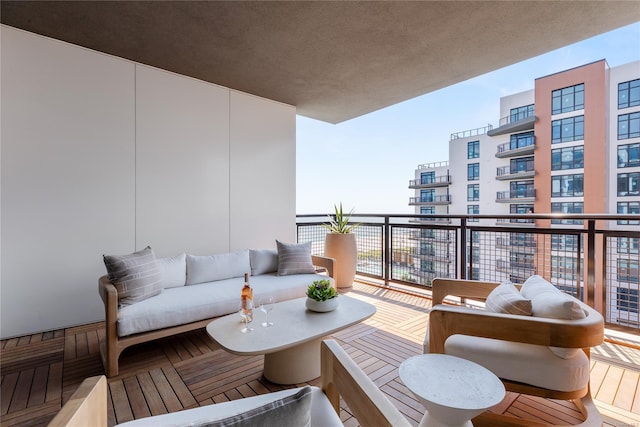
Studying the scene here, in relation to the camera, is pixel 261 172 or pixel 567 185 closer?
pixel 261 172

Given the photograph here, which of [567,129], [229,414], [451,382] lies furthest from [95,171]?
[567,129]

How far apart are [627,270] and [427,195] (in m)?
16.2

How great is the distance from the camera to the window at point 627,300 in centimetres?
258

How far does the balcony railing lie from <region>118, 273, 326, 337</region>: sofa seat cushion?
5.60 ft

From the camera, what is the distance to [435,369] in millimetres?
1238

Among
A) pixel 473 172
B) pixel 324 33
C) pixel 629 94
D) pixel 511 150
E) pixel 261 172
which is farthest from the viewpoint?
pixel 473 172

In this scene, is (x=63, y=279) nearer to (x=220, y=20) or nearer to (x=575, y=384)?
(x=220, y=20)

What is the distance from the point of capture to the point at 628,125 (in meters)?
11.5

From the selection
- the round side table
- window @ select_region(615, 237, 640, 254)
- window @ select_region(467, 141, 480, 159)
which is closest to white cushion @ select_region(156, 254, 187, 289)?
the round side table

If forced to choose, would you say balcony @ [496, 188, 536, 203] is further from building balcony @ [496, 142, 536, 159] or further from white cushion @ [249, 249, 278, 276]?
white cushion @ [249, 249, 278, 276]

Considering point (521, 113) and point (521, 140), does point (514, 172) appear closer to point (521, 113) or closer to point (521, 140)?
point (521, 140)

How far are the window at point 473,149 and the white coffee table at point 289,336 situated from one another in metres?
18.4

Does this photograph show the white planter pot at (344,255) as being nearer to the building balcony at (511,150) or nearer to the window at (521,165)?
the window at (521,165)

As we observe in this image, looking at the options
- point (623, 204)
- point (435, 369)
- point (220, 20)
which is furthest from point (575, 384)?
point (623, 204)
